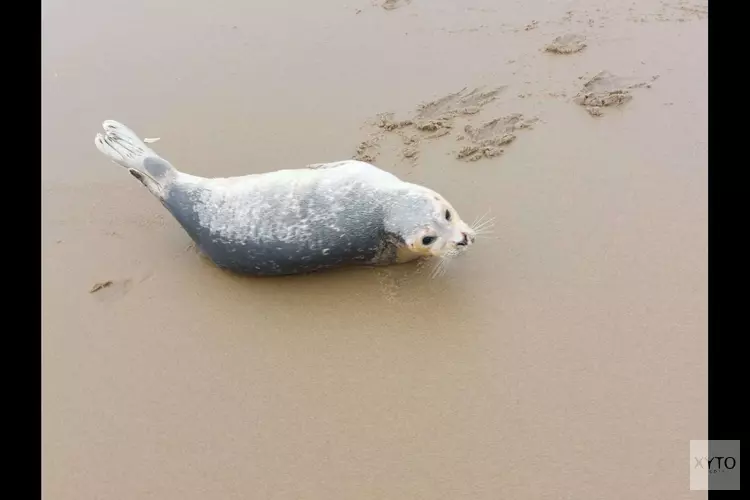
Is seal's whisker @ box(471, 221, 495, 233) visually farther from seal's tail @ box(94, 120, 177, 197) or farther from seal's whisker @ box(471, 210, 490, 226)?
seal's tail @ box(94, 120, 177, 197)

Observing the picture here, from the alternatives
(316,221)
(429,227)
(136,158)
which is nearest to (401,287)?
(429,227)

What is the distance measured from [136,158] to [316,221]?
4.08 ft

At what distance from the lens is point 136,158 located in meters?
3.58

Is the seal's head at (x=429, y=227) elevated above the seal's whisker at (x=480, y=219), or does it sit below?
above

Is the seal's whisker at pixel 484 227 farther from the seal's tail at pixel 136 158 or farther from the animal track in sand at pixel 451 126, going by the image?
the seal's tail at pixel 136 158

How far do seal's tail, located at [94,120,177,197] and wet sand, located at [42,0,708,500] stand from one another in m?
0.38

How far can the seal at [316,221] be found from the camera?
3180 mm

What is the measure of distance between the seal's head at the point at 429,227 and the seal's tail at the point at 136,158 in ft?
4.67

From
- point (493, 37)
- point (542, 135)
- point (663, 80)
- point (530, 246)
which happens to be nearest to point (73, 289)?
point (530, 246)
